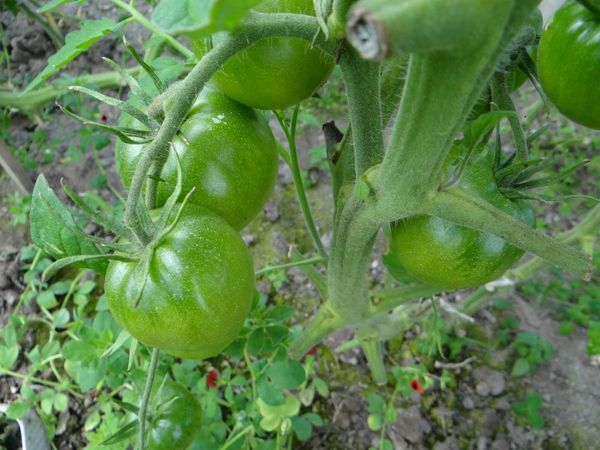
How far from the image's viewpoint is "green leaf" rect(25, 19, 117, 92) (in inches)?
21.4

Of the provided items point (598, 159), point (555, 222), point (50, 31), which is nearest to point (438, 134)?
point (555, 222)

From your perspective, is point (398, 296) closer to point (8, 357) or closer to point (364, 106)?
point (364, 106)

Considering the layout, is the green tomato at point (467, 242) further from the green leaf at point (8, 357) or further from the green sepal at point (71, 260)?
the green leaf at point (8, 357)

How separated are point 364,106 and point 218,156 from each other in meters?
0.20

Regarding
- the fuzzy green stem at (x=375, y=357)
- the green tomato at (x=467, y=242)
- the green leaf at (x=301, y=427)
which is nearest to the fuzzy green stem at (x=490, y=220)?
the green tomato at (x=467, y=242)

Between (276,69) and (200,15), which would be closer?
(200,15)

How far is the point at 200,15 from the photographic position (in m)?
0.27

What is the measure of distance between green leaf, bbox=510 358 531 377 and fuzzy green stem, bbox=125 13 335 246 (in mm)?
1172

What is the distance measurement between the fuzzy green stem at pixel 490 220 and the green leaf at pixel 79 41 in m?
0.40

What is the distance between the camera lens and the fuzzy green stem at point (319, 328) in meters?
1.03

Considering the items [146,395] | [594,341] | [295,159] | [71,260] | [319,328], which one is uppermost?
[71,260]

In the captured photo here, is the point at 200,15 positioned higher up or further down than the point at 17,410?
higher up

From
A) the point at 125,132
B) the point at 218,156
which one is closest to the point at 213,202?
the point at 218,156

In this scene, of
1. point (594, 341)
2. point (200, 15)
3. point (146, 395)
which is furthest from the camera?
point (594, 341)
